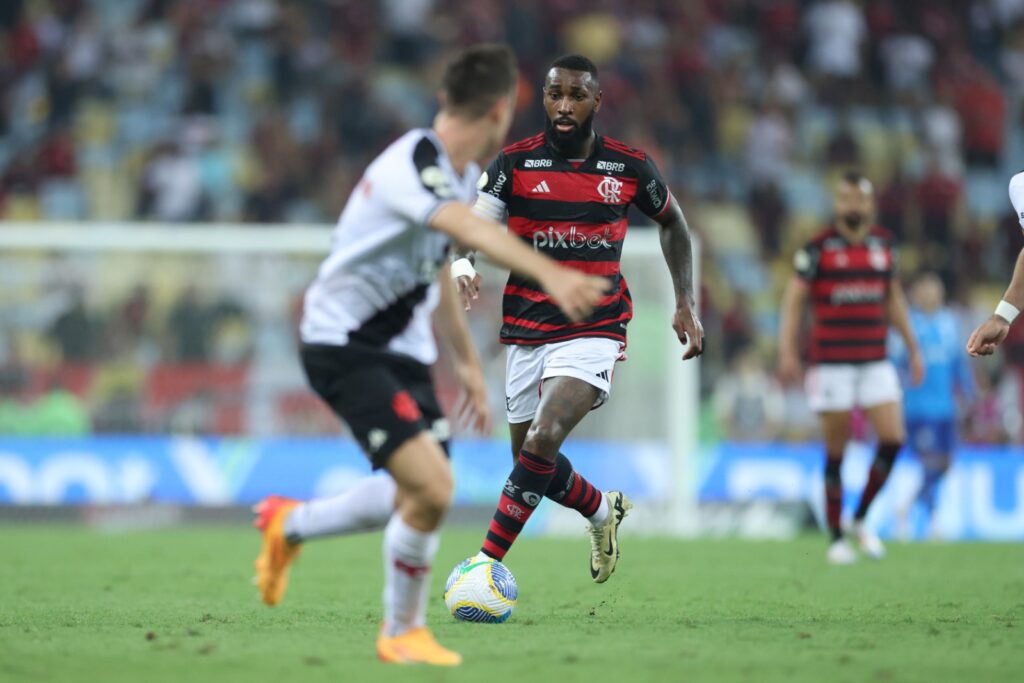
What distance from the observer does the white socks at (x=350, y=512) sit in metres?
5.64

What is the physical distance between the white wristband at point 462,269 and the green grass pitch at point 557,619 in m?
1.69

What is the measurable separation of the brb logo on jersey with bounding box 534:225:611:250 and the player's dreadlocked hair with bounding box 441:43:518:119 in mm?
2018

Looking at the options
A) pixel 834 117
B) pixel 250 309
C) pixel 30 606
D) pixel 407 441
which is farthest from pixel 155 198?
pixel 407 441

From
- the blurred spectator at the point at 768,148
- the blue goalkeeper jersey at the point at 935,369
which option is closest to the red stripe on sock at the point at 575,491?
the blue goalkeeper jersey at the point at 935,369

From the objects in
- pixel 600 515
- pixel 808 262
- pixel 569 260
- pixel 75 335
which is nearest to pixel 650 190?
pixel 569 260

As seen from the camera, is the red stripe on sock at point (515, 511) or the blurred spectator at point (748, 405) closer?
the red stripe on sock at point (515, 511)

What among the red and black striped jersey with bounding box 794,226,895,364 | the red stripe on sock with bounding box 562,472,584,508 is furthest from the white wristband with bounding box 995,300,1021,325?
the red and black striped jersey with bounding box 794,226,895,364

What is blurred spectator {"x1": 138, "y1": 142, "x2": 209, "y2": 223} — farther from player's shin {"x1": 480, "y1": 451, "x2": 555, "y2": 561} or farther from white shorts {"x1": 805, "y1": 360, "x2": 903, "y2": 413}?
player's shin {"x1": 480, "y1": 451, "x2": 555, "y2": 561}

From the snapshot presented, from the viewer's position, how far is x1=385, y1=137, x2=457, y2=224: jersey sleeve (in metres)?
5.27

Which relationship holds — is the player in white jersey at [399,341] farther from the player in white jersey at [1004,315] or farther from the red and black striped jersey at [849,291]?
the red and black striped jersey at [849,291]

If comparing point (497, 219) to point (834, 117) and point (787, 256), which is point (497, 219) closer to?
point (787, 256)

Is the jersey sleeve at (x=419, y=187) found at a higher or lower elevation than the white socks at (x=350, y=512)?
higher

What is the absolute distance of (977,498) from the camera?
15273mm

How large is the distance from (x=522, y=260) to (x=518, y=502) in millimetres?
2435
